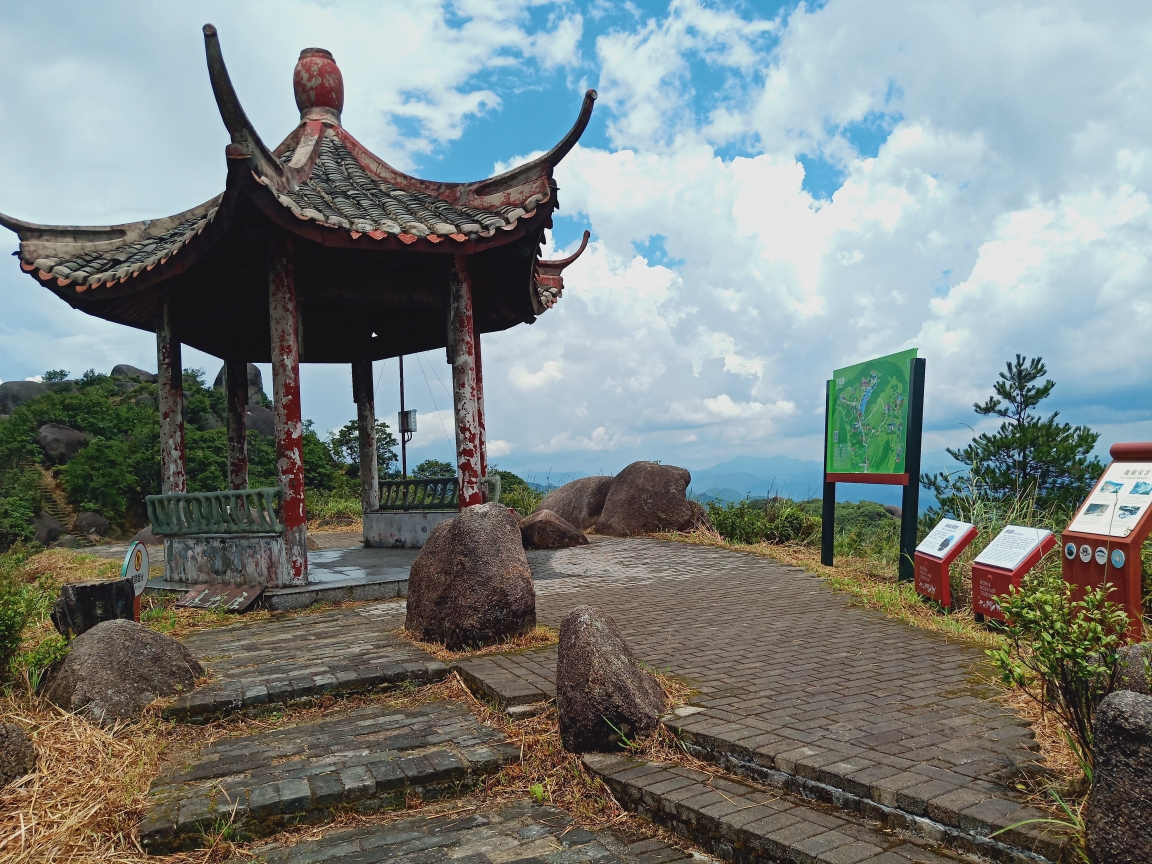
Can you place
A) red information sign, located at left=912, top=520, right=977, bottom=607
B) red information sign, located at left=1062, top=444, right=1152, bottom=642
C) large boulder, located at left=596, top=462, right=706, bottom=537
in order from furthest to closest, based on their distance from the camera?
large boulder, located at left=596, top=462, right=706, bottom=537, red information sign, located at left=912, top=520, right=977, bottom=607, red information sign, located at left=1062, top=444, right=1152, bottom=642

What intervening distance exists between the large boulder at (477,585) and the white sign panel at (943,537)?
13.3 ft

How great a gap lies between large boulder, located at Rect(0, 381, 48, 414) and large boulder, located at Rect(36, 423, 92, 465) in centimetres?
671

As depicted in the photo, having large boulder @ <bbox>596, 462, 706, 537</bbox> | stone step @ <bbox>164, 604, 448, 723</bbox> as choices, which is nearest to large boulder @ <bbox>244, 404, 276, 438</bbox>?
large boulder @ <bbox>596, 462, 706, 537</bbox>

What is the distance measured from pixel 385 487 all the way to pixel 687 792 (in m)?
11.0

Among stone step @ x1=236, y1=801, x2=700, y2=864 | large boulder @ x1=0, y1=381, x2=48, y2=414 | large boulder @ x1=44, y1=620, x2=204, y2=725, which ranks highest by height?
large boulder @ x1=0, y1=381, x2=48, y2=414

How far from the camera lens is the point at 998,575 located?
6.64 m

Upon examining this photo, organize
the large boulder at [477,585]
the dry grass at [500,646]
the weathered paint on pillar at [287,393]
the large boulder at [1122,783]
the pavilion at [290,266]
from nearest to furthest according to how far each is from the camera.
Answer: the large boulder at [1122,783] → the dry grass at [500,646] → the large boulder at [477,585] → the pavilion at [290,266] → the weathered paint on pillar at [287,393]

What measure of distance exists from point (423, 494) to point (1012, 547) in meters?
8.57

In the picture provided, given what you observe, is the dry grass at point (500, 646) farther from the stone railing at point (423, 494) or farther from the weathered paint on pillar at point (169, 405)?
the stone railing at point (423, 494)

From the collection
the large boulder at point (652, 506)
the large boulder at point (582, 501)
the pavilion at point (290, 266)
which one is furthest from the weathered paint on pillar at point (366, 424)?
the large boulder at point (652, 506)

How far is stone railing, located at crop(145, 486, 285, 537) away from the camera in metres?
8.58

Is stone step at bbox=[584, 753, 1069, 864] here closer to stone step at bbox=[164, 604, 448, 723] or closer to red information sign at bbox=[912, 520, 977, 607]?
stone step at bbox=[164, 604, 448, 723]

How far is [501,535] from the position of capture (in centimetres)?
625

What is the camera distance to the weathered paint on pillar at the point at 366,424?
1325cm
